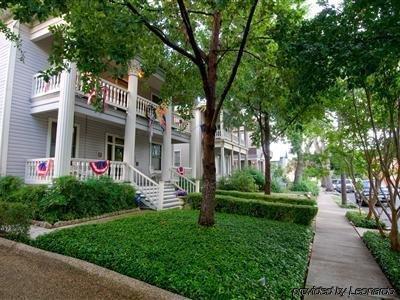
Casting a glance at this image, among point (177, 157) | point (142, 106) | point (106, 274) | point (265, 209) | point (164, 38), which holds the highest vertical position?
point (142, 106)

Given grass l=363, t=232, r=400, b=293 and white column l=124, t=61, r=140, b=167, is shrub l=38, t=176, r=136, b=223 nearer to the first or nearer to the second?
white column l=124, t=61, r=140, b=167

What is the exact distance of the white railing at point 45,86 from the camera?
10.4 m

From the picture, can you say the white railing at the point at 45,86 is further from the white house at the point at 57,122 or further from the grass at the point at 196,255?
the grass at the point at 196,255

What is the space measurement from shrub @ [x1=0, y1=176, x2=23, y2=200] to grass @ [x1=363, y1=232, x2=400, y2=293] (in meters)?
10.7

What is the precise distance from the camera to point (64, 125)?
959cm

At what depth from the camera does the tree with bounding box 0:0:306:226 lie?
17.2 feet

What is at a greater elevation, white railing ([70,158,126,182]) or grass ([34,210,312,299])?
white railing ([70,158,126,182])

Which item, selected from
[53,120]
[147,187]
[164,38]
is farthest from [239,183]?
[164,38]

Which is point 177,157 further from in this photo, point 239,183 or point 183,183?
point 183,183

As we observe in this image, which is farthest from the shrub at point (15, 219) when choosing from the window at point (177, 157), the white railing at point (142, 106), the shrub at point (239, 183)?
the window at point (177, 157)

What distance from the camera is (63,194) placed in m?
8.53

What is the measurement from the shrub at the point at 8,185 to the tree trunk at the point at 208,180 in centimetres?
684

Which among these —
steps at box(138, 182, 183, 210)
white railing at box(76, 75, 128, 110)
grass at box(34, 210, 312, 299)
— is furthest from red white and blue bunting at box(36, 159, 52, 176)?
grass at box(34, 210, 312, 299)

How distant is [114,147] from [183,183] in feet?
14.4
